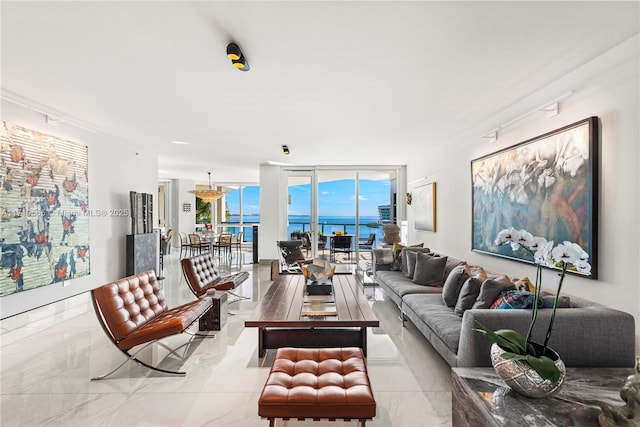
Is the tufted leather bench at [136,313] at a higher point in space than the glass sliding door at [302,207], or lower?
lower

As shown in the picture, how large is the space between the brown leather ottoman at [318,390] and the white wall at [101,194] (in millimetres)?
3830

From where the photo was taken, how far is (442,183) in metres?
6.02

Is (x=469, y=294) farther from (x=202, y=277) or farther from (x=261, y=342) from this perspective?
(x=202, y=277)

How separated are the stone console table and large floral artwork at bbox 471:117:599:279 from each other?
98 cm

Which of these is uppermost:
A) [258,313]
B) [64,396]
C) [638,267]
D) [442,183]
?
[442,183]

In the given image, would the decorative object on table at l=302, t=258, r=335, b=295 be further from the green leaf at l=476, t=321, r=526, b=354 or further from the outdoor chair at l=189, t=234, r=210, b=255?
the outdoor chair at l=189, t=234, r=210, b=255

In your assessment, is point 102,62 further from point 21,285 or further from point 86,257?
point 86,257

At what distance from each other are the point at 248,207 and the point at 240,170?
2.99 metres

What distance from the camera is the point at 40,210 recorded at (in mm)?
4152

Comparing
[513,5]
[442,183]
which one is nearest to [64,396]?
[513,5]

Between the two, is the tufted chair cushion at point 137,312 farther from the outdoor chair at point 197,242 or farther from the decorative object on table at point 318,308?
the outdoor chair at point 197,242

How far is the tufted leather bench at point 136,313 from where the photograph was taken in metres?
2.60

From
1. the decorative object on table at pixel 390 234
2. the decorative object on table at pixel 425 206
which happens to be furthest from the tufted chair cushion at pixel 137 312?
the decorative object on table at pixel 425 206

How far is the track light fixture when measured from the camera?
2.46 metres
